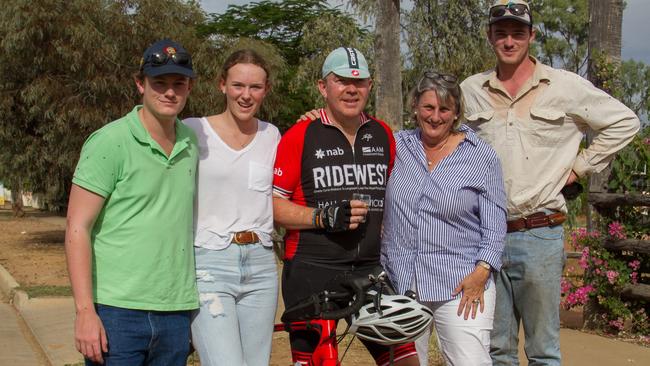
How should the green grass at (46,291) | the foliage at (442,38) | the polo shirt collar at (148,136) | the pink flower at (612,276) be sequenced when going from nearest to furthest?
1. the polo shirt collar at (148,136)
2. the pink flower at (612,276)
3. the green grass at (46,291)
4. the foliage at (442,38)

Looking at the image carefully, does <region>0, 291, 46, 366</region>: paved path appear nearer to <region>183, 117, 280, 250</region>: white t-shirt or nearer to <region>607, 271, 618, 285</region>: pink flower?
<region>183, 117, 280, 250</region>: white t-shirt

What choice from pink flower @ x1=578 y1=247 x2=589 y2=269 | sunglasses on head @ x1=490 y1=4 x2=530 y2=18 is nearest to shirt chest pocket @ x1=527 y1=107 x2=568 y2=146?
sunglasses on head @ x1=490 y1=4 x2=530 y2=18

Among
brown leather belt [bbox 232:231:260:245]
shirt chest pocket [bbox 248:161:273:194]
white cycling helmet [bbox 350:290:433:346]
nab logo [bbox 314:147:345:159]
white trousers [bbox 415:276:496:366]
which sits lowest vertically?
white trousers [bbox 415:276:496:366]

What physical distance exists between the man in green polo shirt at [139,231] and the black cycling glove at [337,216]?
2.11 ft

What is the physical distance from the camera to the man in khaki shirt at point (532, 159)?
169 inches

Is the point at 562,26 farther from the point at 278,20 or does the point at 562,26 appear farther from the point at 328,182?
the point at 328,182

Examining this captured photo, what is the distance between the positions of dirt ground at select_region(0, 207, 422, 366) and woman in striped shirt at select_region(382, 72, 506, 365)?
9.54ft

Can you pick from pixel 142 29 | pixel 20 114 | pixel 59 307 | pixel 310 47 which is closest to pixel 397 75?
pixel 59 307

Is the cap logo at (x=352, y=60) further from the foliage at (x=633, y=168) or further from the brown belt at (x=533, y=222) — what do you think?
the foliage at (x=633, y=168)

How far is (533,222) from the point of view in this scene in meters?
4.29

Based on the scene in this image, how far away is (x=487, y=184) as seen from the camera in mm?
3889

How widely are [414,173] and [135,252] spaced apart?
143 centimetres

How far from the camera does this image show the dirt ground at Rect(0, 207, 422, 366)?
734 cm

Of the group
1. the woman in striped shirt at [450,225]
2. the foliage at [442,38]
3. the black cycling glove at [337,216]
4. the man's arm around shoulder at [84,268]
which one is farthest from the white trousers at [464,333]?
the foliage at [442,38]
